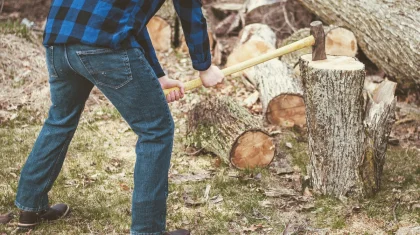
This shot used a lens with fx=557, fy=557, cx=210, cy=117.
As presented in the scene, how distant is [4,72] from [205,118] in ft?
9.21

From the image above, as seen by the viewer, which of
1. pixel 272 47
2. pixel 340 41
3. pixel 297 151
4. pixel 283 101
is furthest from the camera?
pixel 272 47

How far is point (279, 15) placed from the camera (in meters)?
7.43

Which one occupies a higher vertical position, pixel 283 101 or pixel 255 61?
pixel 255 61

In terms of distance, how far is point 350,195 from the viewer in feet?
12.8

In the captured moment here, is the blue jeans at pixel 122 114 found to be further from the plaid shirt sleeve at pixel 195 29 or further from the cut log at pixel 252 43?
the cut log at pixel 252 43

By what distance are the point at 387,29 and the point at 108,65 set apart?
3.81 meters

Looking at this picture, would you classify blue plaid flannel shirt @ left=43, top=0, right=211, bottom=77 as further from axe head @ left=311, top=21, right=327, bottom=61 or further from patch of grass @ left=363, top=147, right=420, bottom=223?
patch of grass @ left=363, top=147, right=420, bottom=223

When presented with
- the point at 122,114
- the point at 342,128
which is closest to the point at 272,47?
the point at 342,128

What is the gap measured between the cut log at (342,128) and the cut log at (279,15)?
3.48 meters

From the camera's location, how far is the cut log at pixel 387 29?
17.7 feet

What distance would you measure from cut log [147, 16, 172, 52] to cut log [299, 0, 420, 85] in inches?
88.3

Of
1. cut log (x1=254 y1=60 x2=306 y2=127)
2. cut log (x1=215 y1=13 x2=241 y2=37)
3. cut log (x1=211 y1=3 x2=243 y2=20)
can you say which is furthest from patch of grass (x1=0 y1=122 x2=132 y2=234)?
cut log (x1=211 y1=3 x2=243 y2=20)

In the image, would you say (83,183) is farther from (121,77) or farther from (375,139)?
(375,139)

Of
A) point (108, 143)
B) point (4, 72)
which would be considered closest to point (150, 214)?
point (108, 143)
